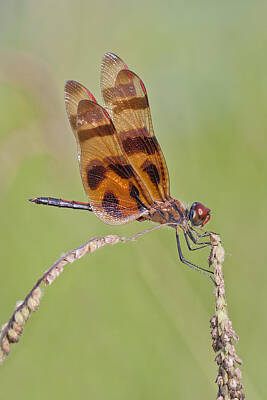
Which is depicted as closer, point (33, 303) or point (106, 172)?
point (33, 303)

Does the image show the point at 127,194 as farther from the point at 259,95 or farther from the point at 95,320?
the point at 259,95

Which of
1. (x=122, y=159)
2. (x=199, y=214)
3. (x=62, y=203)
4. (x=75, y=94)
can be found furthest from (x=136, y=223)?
(x=75, y=94)

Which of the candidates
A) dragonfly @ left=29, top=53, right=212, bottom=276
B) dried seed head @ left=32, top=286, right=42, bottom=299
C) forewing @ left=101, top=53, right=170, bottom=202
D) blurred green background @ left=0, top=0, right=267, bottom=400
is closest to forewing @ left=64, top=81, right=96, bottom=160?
dragonfly @ left=29, top=53, right=212, bottom=276

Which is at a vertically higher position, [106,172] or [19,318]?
[19,318]

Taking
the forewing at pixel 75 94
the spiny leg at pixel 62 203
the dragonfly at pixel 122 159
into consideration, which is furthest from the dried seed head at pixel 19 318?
the forewing at pixel 75 94

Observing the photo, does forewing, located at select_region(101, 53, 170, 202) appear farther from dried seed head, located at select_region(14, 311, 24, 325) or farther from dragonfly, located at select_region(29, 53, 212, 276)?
dried seed head, located at select_region(14, 311, 24, 325)

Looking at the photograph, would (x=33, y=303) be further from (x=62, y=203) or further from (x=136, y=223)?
(x=136, y=223)

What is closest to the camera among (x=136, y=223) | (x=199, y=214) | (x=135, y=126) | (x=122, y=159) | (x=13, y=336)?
(x=13, y=336)
